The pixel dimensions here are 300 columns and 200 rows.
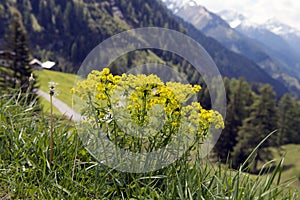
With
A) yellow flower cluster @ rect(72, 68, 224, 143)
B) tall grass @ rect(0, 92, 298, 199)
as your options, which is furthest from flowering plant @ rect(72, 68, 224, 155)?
tall grass @ rect(0, 92, 298, 199)

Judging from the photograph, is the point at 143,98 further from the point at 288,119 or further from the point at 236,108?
the point at 288,119

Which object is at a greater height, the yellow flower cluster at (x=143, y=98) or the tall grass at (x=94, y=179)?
the yellow flower cluster at (x=143, y=98)

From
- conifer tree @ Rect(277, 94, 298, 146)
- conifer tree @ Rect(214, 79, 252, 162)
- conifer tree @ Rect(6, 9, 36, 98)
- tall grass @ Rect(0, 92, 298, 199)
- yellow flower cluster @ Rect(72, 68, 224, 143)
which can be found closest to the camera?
tall grass @ Rect(0, 92, 298, 199)

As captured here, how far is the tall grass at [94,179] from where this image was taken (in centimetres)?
308

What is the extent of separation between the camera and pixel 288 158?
195 ft

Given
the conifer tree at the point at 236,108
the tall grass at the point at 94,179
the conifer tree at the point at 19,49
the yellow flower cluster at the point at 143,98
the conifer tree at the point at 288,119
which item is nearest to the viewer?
the tall grass at the point at 94,179

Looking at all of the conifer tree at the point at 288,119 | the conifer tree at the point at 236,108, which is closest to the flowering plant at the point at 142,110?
the conifer tree at the point at 236,108

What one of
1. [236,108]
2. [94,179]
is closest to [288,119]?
[236,108]

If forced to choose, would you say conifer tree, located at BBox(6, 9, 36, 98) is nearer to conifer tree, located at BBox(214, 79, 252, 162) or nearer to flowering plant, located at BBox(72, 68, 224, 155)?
conifer tree, located at BBox(214, 79, 252, 162)

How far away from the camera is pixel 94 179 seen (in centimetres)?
359

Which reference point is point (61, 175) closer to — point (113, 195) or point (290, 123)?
point (113, 195)

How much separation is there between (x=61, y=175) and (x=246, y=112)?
6236 cm

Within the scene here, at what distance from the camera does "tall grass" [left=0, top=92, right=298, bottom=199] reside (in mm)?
3078

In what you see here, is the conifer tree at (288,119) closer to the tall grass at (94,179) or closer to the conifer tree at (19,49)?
the conifer tree at (19,49)
